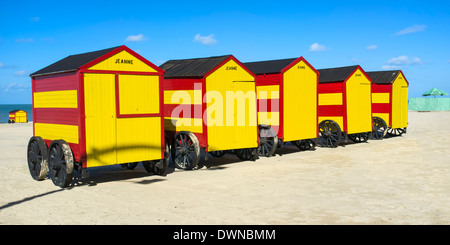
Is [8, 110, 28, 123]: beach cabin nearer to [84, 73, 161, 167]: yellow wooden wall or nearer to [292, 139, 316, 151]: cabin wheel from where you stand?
[292, 139, 316, 151]: cabin wheel

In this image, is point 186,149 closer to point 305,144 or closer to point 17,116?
point 305,144

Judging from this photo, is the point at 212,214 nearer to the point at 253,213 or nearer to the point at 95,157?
the point at 253,213

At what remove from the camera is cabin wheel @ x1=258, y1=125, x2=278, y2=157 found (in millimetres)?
16031

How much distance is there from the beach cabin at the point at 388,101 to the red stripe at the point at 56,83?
56.9ft

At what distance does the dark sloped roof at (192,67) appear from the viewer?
1373 cm

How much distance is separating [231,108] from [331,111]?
7664 mm

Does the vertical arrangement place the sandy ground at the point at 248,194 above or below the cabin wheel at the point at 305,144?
below

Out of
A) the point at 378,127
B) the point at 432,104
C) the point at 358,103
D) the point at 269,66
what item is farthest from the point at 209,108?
the point at 432,104

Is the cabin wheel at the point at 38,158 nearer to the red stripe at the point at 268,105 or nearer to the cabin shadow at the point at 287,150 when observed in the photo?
the red stripe at the point at 268,105

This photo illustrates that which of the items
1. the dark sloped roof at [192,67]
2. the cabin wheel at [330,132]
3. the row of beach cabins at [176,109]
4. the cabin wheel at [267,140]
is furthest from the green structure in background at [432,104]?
the dark sloped roof at [192,67]

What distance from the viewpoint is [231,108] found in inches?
558
